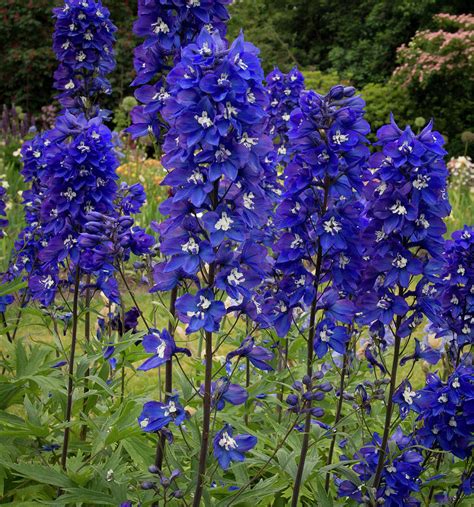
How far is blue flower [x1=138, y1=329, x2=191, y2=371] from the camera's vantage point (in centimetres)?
236

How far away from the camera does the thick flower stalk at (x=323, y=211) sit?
252 cm

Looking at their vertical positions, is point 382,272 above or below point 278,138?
below

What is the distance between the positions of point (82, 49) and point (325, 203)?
6.38 feet

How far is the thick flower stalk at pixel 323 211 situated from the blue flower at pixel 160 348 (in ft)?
1.45

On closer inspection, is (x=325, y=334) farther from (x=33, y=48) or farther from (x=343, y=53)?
(x=343, y=53)

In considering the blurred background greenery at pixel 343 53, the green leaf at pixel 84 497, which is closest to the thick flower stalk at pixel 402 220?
the green leaf at pixel 84 497

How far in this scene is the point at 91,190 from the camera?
10.1ft

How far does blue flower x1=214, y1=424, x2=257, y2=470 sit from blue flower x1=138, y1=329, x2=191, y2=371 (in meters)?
0.31

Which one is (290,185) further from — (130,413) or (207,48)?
(130,413)

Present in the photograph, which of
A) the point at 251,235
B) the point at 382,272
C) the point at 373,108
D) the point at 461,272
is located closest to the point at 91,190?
the point at 251,235

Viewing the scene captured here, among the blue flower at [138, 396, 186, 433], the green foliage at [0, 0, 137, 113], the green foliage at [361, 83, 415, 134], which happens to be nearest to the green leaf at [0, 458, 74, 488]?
the blue flower at [138, 396, 186, 433]

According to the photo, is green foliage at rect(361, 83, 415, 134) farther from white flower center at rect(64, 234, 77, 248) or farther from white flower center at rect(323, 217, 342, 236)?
white flower center at rect(323, 217, 342, 236)

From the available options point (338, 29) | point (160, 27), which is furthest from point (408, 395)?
point (338, 29)

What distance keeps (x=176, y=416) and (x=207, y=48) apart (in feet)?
3.92
